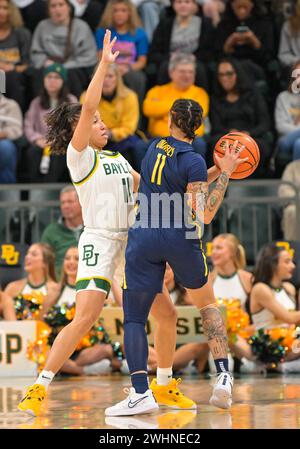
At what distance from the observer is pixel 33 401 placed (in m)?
6.65

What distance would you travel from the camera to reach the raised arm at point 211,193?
6582 millimetres

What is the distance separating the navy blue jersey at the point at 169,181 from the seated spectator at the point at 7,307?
3721 millimetres

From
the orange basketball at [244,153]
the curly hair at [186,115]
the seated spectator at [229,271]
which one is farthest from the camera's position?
the seated spectator at [229,271]

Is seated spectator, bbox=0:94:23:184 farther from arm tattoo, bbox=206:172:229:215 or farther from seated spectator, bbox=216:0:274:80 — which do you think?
arm tattoo, bbox=206:172:229:215

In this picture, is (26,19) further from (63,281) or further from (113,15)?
(63,281)

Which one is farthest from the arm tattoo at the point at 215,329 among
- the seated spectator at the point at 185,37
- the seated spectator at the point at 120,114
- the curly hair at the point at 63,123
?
the seated spectator at the point at 185,37

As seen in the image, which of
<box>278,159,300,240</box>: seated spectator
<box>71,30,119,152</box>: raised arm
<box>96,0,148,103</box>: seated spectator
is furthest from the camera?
<box>96,0,148,103</box>: seated spectator

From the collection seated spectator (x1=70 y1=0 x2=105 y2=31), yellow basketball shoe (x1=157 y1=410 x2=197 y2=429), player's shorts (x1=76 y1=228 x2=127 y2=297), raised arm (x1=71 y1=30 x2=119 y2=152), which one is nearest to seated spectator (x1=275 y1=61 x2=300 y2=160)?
seated spectator (x1=70 y1=0 x2=105 y2=31)

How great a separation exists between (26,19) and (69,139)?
727cm

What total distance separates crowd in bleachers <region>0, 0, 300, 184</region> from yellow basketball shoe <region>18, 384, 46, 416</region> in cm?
550

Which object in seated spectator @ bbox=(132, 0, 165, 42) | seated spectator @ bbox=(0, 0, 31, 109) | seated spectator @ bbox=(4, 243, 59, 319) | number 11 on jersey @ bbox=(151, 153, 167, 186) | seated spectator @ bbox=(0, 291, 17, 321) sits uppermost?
seated spectator @ bbox=(132, 0, 165, 42)

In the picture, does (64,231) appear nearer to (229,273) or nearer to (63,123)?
Answer: (229,273)

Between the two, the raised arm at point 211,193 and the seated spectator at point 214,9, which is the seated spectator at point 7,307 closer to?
the raised arm at point 211,193

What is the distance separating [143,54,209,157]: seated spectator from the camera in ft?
40.6
